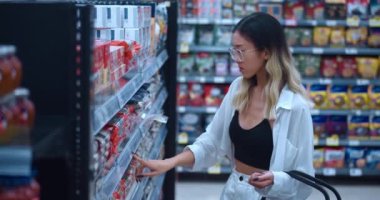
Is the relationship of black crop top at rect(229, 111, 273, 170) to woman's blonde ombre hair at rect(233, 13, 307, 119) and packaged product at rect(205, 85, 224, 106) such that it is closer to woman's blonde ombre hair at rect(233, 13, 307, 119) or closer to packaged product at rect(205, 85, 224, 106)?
woman's blonde ombre hair at rect(233, 13, 307, 119)

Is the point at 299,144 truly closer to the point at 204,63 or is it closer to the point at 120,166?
the point at 120,166

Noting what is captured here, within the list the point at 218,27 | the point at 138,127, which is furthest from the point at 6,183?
the point at 218,27

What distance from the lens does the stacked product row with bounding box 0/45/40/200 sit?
1.01m

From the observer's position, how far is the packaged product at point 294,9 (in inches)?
225

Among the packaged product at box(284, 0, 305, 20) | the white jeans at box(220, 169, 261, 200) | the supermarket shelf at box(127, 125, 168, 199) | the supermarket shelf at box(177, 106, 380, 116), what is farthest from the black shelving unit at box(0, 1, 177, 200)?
the packaged product at box(284, 0, 305, 20)

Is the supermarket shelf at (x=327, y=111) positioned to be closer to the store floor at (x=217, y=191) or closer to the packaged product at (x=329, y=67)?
the packaged product at (x=329, y=67)

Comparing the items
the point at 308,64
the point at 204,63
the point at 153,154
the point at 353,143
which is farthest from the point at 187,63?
the point at 153,154

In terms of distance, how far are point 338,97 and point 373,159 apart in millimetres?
769

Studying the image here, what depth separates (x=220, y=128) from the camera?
281 cm

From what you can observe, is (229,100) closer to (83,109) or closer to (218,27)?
(83,109)

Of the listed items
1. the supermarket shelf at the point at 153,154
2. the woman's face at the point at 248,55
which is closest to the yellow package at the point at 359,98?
the supermarket shelf at the point at 153,154

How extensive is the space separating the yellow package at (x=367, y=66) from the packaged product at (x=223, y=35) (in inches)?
53.8

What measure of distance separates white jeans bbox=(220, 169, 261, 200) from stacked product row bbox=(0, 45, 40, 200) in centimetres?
164

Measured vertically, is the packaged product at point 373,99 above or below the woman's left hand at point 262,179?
below
